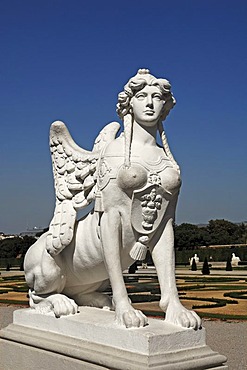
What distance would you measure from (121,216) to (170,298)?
3.00ft

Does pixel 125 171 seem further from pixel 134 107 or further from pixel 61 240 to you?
pixel 61 240

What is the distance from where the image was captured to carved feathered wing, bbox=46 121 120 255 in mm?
5688

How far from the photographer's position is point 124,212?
5.16m

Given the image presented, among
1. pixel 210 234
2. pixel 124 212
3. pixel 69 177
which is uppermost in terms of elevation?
pixel 210 234

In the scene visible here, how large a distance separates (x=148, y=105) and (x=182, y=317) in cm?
203

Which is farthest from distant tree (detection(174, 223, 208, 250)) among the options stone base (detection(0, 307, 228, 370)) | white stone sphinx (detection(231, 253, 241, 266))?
stone base (detection(0, 307, 228, 370))

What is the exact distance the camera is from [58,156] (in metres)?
6.17

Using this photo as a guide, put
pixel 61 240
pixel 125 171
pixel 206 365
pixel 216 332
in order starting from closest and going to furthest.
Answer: pixel 206 365, pixel 125 171, pixel 61 240, pixel 216 332

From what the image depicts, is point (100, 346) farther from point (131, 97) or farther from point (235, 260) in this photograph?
point (235, 260)

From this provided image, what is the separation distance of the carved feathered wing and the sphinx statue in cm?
1

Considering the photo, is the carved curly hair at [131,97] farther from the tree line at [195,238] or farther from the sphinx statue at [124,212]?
the tree line at [195,238]

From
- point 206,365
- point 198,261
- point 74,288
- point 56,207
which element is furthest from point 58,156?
point 198,261

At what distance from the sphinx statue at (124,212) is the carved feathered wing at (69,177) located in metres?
0.01

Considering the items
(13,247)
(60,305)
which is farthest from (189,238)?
(60,305)
